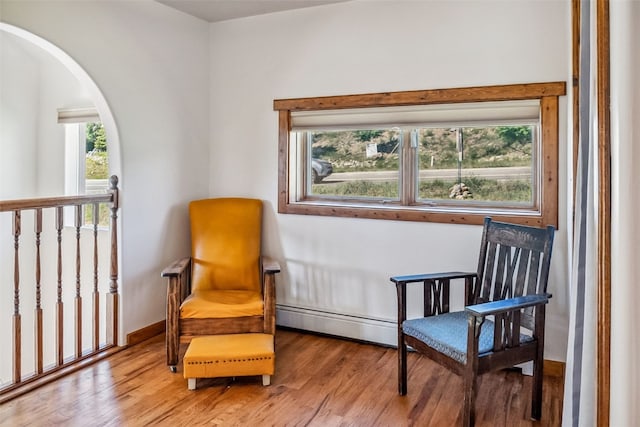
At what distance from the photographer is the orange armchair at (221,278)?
2.80 metres

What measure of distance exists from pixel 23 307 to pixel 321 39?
3.19 meters

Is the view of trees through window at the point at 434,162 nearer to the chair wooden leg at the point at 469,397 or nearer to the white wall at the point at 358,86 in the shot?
the white wall at the point at 358,86

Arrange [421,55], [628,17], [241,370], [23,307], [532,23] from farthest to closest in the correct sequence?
[23,307] < [421,55] < [532,23] < [241,370] < [628,17]

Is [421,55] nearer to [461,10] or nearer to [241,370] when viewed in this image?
[461,10]

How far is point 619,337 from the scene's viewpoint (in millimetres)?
1038

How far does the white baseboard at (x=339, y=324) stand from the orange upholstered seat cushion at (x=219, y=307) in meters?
0.61

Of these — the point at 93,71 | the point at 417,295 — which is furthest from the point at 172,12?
the point at 417,295

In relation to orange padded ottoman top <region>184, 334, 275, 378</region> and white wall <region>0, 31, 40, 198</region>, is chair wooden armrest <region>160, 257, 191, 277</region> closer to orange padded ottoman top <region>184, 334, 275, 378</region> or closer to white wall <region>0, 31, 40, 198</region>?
orange padded ottoman top <region>184, 334, 275, 378</region>

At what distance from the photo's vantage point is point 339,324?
339 centimetres

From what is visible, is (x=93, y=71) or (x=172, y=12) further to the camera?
(x=172, y=12)

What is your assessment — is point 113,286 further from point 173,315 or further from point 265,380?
point 265,380

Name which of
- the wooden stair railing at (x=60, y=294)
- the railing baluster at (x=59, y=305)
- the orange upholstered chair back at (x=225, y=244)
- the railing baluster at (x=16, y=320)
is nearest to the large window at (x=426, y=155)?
the orange upholstered chair back at (x=225, y=244)

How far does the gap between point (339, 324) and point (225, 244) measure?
3.27ft

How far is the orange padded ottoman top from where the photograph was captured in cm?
253
